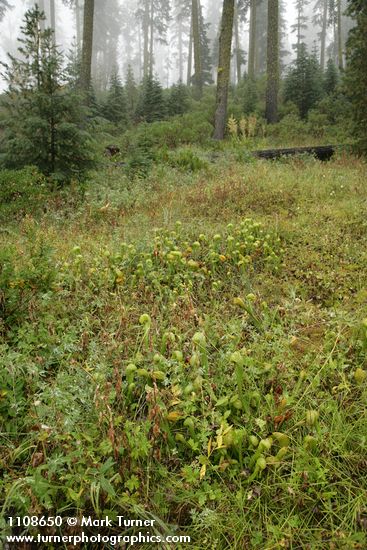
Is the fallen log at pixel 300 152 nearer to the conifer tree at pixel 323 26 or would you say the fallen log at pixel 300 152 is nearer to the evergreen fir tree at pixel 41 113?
the evergreen fir tree at pixel 41 113

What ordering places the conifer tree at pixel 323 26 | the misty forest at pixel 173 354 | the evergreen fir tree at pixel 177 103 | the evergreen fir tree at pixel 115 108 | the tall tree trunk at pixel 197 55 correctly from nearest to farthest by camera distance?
1. the misty forest at pixel 173 354
2. the evergreen fir tree at pixel 115 108
3. the evergreen fir tree at pixel 177 103
4. the tall tree trunk at pixel 197 55
5. the conifer tree at pixel 323 26

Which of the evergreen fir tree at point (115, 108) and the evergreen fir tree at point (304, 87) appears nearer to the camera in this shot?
the evergreen fir tree at point (304, 87)

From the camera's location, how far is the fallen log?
410 inches

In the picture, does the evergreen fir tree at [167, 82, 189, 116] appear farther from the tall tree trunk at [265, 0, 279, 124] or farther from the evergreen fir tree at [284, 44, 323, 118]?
the evergreen fir tree at [284, 44, 323, 118]

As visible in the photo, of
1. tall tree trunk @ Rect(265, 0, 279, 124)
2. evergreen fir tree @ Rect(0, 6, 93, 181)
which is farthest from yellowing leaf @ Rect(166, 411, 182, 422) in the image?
tall tree trunk @ Rect(265, 0, 279, 124)

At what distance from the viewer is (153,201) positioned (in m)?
6.95

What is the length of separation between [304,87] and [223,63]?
597cm

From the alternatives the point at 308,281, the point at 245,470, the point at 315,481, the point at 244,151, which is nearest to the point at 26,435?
the point at 245,470

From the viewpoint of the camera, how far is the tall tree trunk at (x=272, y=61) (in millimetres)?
14906

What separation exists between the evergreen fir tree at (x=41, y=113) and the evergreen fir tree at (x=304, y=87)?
12.8 m

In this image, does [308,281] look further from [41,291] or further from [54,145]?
[54,145]

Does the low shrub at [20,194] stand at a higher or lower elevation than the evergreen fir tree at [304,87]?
lower

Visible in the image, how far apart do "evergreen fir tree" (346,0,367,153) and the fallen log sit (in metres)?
1.40

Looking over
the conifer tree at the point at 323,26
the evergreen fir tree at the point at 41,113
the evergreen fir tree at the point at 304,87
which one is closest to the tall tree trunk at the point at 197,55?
the evergreen fir tree at the point at 304,87
